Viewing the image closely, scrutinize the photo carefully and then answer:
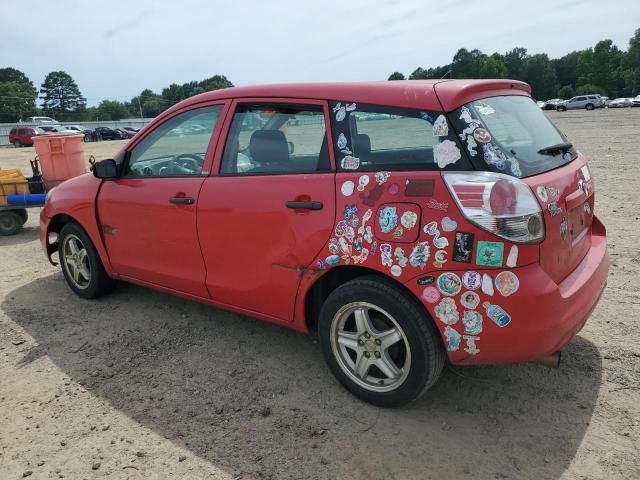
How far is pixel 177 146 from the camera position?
3.96 metres

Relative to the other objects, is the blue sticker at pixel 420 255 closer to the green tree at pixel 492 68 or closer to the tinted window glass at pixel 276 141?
the tinted window glass at pixel 276 141

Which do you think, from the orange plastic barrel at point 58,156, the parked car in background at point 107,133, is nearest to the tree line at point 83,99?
the parked car in background at point 107,133

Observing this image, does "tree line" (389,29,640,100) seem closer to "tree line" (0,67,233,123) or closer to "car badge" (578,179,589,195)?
"tree line" (0,67,233,123)

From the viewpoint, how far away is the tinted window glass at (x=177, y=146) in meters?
3.67

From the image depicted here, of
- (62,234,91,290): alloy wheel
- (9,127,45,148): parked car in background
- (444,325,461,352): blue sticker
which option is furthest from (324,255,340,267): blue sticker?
(9,127,45,148): parked car in background

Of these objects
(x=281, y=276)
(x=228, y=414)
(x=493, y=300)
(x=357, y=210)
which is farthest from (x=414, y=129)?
(x=228, y=414)

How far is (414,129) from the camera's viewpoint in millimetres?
2709

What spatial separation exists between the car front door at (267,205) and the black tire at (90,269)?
1.55 meters

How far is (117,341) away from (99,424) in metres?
1.08

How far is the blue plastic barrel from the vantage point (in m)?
7.23

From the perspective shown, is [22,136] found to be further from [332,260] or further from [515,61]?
[515,61]

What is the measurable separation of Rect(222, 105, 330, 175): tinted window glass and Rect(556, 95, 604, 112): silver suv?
65815 millimetres

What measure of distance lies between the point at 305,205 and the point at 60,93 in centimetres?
13029

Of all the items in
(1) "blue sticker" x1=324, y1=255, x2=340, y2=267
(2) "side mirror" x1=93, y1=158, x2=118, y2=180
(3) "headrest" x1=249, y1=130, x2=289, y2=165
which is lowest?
(1) "blue sticker" x1=324, y1=255, x2=340, y2=267
